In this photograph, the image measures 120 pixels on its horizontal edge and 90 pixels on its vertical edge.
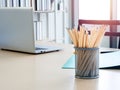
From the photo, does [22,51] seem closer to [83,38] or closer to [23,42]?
[23,42]

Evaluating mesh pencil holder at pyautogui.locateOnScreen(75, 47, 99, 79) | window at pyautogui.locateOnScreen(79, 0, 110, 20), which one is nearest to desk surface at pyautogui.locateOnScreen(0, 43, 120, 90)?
mesh pencil holder at pyautogui.locateOnScreen(75, 47, 99, 79)

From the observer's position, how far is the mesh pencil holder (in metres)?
0.92

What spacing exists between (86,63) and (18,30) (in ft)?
2.07

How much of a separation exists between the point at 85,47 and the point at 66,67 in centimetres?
19

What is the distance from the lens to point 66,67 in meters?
1.08

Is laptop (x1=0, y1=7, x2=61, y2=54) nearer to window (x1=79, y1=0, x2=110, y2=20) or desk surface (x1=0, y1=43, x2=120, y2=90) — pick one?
desk surface (x1=0, y1=43, x2=120, y2=90)

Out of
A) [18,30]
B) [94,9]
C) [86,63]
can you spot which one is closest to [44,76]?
[86,63]

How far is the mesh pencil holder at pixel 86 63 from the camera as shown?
922 millimetres

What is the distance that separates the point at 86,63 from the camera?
924 mm

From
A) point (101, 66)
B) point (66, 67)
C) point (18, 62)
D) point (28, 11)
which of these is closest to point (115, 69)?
point (101, 66)

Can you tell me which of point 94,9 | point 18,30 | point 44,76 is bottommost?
point 44,76

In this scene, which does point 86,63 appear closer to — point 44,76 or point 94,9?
point 44,76

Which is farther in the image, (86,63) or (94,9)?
(94,9)

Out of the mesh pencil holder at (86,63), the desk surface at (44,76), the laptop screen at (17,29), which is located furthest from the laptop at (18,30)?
the mesh pencil holder at (86,63)
